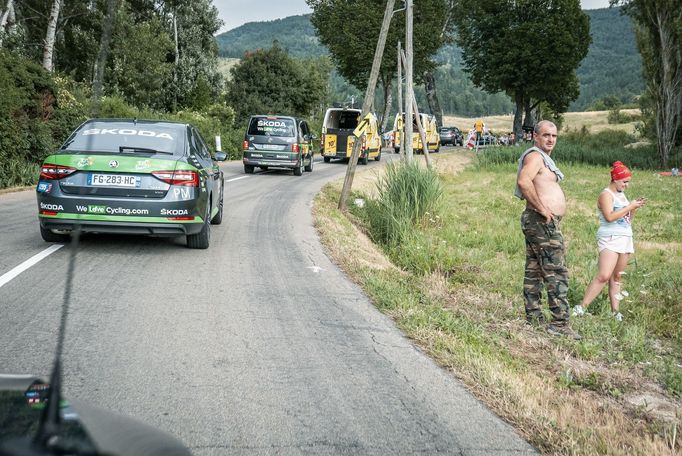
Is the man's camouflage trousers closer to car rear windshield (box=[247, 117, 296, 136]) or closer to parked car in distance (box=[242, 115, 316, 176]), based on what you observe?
parked car in distance (box=[242, 115, 316, 176])

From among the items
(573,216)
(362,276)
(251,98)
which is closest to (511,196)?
(573,216)

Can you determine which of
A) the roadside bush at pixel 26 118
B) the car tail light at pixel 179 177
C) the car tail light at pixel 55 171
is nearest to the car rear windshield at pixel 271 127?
the roadside bush at pixel 26 118

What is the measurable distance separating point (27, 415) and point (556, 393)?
367 cm

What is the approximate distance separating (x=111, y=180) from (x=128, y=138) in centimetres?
72

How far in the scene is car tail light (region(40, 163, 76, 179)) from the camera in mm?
7488

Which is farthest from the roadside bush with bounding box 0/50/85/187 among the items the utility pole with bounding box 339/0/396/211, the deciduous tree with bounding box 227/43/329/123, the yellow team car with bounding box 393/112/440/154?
the deciduous tree with bounding box 227/43/329/123

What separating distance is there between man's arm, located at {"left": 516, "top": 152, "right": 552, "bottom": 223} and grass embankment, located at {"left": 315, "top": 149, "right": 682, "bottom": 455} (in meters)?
1.12

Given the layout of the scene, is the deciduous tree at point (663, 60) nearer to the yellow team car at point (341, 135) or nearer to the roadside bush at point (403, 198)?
the yellow team car at point (341, 135)

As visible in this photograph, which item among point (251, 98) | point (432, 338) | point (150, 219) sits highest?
point (251, 98)

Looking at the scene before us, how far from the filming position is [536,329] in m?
6.06

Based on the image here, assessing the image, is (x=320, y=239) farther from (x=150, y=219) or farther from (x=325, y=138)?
(x=325, y=138)

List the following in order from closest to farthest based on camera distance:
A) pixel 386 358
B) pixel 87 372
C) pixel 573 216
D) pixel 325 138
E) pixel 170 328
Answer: pixel 87 372 < pixel 386 358 < pixel 170 328 < pixel 573 216 < pixel 325 138

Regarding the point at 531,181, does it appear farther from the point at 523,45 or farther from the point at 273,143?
the point at 523,45

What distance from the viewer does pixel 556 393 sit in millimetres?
4352
